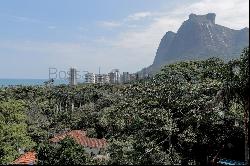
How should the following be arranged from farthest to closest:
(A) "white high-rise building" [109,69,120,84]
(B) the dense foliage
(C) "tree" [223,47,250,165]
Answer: (A) "white high-rise building" [109,69,120,84], (B) the dense foliage, (C) "tree" [223,47,250,165]

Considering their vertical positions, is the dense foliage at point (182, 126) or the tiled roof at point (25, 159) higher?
the dense foliage at point (182, 126)

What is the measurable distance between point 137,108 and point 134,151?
14.0 feet

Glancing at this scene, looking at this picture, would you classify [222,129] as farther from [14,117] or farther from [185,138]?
[14,117]

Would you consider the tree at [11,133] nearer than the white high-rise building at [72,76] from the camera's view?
Yes

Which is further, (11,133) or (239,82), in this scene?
(11,133)

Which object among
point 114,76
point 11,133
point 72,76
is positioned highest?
point 114,76

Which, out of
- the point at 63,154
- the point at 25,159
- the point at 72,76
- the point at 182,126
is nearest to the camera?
the point at 63,154

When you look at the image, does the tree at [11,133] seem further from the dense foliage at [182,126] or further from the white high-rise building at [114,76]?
the white high-rise building at [114,76]

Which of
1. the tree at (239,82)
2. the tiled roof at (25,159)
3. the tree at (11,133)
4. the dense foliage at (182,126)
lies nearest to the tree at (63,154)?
the dense foliage at (182,126)

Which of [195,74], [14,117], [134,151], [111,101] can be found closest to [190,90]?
[134,151]

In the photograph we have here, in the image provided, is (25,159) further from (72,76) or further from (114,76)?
(114,76)

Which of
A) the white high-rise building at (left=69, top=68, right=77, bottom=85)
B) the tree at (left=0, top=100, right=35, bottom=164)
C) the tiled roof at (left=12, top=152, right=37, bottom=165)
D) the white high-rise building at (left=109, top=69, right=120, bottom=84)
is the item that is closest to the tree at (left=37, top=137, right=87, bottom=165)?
the tree at (left=0, top=100, right=35, bottom=164)

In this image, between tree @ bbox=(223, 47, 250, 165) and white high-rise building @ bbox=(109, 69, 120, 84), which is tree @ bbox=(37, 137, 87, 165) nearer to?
tree @ bbox=(223, 47, 250, 165)

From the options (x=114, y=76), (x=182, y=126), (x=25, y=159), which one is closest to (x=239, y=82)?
(x=182, y=126)
